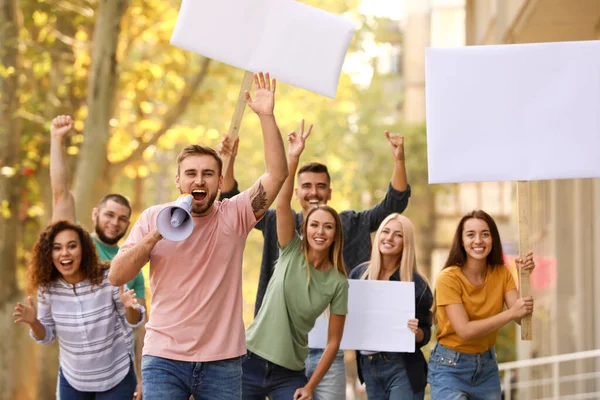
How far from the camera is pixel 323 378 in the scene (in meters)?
6.09

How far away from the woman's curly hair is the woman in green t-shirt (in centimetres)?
101

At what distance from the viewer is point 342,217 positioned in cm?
665

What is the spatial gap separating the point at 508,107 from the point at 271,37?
153 cm

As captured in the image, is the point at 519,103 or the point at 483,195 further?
the point at 483,195

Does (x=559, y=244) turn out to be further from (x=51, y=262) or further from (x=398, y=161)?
(x=51, y=262)

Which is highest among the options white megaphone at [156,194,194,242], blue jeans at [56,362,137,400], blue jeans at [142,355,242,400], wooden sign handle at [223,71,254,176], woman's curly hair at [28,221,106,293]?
wooden sign handle at [223,71,254,176]

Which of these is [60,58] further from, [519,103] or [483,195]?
[483,195]

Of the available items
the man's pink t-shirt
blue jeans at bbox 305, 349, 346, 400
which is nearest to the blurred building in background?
blue jeans at bbox 305, 349, 346, 400

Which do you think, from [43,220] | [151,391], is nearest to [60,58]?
[43,220]

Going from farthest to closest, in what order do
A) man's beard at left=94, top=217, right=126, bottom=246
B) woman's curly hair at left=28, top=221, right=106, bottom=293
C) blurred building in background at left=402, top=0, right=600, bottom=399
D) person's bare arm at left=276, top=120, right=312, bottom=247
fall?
blurred building in background at left=402, top=0, right=600, bottom=399 < man's beard at left=94, top=217, right=126, bottom=246 < woman's curly hair at left=28, top=221, right=106, bottom=293 < person's bare arm at left=276, top=120, right=312, bottom=247

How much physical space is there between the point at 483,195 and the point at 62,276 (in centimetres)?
2444

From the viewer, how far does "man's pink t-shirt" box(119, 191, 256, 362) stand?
4.59 metres

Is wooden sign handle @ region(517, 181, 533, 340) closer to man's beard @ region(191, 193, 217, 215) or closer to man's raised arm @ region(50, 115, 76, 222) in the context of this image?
man's beard @ region(191, 193, 217, 215)

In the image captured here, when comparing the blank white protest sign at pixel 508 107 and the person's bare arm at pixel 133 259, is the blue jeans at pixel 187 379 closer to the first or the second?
the person's bare arm at pixel 133 259
